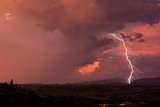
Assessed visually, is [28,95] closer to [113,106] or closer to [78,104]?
[78,104]

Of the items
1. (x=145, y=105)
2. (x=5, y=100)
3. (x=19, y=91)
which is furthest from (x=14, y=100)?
(x=145, y=105)

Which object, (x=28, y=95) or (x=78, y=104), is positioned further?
(x=28, y=95)

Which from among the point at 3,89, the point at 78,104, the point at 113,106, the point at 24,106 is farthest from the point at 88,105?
the point at 3,89

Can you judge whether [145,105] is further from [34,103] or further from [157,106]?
[34,103]

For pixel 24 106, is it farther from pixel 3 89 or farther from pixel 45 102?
pixel 3 89

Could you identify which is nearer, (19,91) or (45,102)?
(45,102)

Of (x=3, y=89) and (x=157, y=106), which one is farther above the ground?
(x=3, y=89)

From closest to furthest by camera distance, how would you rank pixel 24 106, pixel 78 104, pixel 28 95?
pixel 24 106
pixel 78 104
pixel 28 95

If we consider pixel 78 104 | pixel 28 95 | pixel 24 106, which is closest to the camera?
pixel 24 106
